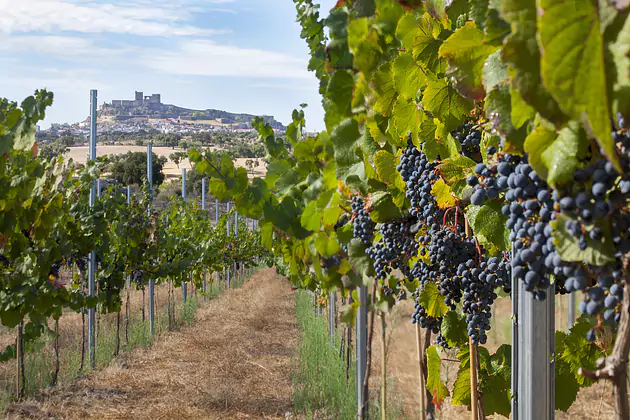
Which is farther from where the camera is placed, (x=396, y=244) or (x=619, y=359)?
(x=396, y=244)

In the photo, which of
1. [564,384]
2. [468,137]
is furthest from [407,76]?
[564,384]

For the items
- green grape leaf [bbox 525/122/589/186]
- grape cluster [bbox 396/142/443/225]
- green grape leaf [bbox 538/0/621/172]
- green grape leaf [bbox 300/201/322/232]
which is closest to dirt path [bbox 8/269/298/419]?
green grape leaf [bbox 300/201/322/232]

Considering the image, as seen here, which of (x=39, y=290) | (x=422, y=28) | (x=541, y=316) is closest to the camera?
(x=541, y=316)

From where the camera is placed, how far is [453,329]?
6.81 ft

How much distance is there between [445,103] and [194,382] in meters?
5.74

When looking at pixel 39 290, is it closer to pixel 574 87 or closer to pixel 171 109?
pixel 574 87

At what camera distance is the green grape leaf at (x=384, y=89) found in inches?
72.1

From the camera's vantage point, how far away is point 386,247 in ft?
6.98

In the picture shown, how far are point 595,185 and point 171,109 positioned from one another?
65.2 meters

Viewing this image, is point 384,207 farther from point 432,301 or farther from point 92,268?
point 92,268

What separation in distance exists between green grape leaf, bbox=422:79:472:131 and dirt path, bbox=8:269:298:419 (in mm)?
4533

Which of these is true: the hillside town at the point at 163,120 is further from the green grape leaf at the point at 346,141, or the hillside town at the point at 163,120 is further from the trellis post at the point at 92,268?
the green grape leaf at the point at 346,141

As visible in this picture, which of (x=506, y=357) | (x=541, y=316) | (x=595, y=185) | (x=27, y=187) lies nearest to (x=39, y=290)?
(x=27, y=187)

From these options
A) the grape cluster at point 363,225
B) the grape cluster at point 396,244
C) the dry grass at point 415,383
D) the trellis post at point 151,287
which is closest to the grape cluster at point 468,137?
the grape cluster at point 396,244
